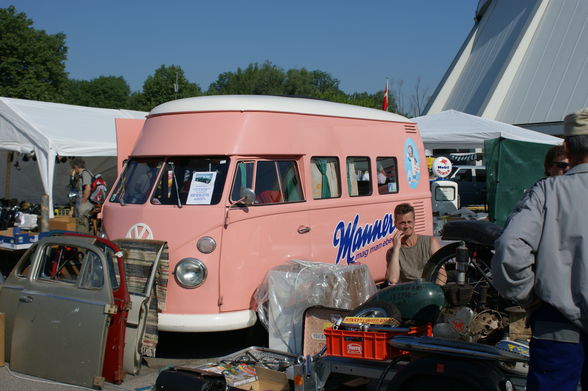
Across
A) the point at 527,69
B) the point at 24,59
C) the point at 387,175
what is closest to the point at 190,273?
the point at 387,175

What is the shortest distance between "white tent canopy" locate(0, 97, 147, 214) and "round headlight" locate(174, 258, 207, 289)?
6.70m

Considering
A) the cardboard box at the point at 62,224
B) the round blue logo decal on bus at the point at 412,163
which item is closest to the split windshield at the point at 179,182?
the round blue logo decal on bus at the point at 412,163

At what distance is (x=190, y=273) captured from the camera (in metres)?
6.22

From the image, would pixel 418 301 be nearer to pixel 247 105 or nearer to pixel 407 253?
pixel 407 253

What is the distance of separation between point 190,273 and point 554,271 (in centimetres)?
404

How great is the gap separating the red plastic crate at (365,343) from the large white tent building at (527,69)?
806 inches

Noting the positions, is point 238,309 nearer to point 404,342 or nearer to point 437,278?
point 437,278

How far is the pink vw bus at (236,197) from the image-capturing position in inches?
247

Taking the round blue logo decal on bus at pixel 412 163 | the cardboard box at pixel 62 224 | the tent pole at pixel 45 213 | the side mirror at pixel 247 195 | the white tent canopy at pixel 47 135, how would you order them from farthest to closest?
the white tent canopy at pixel 47 135 → the cardboard box at pixel 62 224 → the tent pole at pixel 45 213 → the round blue logo decal on bus at pixel 412 163 → the side mirror at pixel 247 195

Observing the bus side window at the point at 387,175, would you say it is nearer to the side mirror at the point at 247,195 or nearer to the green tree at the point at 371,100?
the side mirror at the point at 247,195

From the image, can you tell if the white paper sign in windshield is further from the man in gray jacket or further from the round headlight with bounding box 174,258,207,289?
the man in gray jacket

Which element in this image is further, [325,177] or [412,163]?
[412,163]

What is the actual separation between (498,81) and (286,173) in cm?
2390

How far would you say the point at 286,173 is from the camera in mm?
7078
